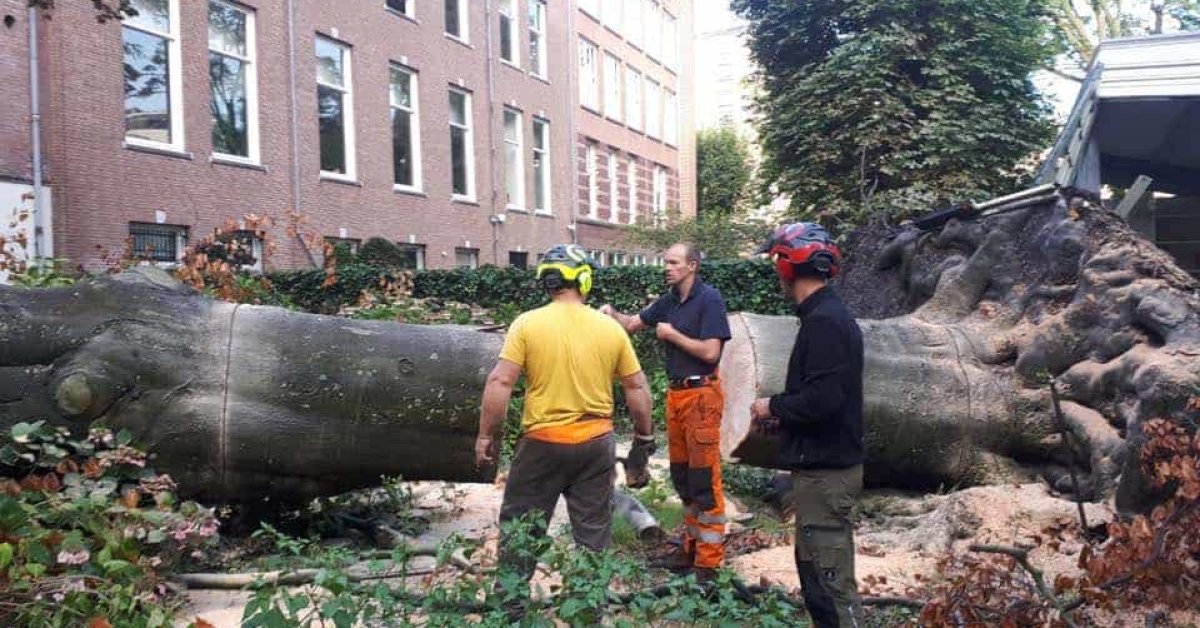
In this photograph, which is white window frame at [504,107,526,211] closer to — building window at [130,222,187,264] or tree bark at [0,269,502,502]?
building window at [130,222,187,264]

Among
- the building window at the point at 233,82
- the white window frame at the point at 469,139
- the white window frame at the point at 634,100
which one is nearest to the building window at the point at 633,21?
the white window frame at the point at 634,100

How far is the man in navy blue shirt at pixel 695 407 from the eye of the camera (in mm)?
5086

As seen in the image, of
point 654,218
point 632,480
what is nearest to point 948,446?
point 632,480

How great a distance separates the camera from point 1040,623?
376 centimetres

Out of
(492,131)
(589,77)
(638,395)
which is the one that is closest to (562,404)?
(638,395)

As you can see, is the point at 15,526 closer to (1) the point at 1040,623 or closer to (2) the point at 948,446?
(1) the point at 1040,623

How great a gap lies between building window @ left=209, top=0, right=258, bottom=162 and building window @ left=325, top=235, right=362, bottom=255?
6.11ft

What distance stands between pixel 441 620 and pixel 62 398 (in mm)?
2452

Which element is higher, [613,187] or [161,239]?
[613,187]

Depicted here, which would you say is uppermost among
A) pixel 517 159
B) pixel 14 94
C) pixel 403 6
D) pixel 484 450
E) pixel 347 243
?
pixel 403 6

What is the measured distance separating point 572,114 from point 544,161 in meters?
2.01

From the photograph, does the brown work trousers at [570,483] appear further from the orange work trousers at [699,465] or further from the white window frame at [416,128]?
the white window frame at [416,128]

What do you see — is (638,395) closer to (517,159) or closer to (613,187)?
(517,159)

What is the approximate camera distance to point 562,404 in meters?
4.30
